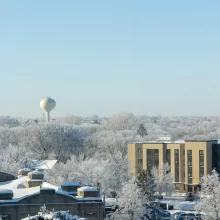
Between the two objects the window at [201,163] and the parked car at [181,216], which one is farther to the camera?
→ the window at [201,163]

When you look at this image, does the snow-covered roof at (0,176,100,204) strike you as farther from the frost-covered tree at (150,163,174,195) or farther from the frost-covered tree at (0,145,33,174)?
the frost-covered tree at (0,145,33,174)

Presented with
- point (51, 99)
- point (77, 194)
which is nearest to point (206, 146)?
point (77, 194)

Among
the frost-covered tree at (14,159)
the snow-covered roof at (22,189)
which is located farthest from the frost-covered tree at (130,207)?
the frost-covered tree at (14,159)

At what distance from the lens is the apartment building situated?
67.8 meters

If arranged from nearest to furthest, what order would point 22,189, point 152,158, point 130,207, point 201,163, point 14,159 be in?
point 22,189 → point 130,207 → point 201,163 → point 152,158 → point 14,159

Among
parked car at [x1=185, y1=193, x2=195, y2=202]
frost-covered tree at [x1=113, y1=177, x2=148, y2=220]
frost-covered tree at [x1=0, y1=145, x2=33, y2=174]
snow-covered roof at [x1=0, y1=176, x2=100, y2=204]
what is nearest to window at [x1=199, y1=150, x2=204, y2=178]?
parked car at [x1=185, y1=193, x2=195, y2=202]

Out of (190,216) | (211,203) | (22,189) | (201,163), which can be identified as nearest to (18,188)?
(22,189)

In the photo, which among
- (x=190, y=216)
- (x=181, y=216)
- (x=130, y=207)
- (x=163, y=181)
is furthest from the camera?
(x=163, y=181)

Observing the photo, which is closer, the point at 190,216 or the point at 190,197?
the point at 190,216

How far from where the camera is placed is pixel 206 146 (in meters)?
67.3

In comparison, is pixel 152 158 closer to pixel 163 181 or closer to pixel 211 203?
pixel 163 181

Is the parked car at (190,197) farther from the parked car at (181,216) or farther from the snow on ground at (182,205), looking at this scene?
the parked car at (181,216)

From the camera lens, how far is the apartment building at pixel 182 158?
67.8m

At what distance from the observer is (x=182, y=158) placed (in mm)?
70625
